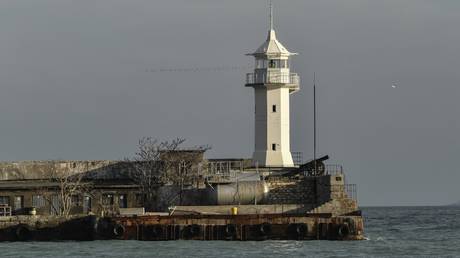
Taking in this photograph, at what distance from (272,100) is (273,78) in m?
1.40

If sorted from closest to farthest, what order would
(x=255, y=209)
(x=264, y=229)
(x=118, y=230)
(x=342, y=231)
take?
(x=264, y=229) → (x=342, y=231) → (x=118, y=230) → (x=255, y=209)

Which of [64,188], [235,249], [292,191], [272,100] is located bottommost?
[235,249]

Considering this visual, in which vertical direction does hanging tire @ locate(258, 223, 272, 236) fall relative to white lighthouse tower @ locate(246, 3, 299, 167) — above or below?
below

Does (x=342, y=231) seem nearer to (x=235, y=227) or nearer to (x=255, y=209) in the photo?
(x=235, y=227)

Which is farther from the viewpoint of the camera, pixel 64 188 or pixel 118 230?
pixel 64 188

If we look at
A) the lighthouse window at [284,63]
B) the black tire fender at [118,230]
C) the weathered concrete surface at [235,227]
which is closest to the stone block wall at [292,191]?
the weathered concrete surface at [235,227]

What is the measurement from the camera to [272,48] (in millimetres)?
83438

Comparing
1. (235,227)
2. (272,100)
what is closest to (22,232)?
(235,227)

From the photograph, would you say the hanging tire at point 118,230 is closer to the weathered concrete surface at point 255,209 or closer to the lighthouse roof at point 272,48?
the weathered concrete surface at point 255,209

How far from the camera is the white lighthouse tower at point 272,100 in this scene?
273ft

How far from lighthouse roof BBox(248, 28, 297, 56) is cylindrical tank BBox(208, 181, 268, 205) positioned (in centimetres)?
1158

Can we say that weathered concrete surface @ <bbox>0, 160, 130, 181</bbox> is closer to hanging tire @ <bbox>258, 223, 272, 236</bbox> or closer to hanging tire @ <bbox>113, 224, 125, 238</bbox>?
hanging tire @ <bbox>113, 224, 125, 238</bbox>

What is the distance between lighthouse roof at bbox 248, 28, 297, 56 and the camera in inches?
3278

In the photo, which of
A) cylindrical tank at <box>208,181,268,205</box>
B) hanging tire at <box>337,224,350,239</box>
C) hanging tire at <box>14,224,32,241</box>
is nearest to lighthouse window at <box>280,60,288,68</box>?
cylindrical tank at <box>208,181,268,205</box>
